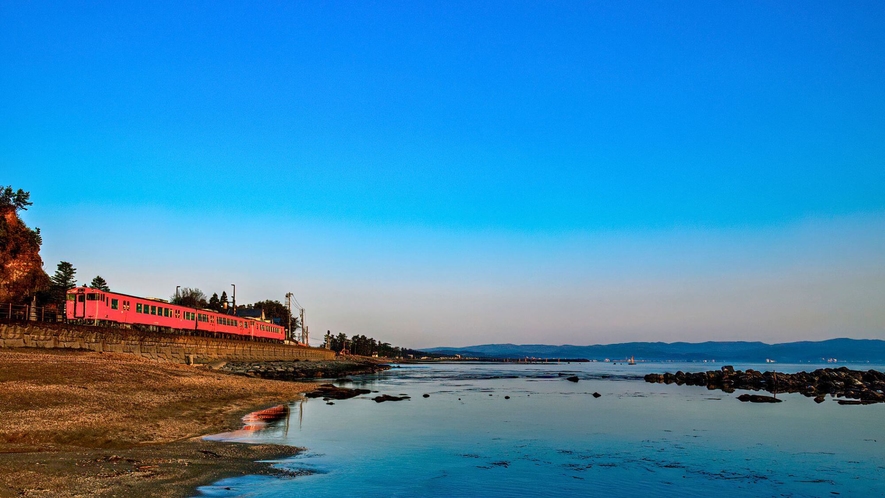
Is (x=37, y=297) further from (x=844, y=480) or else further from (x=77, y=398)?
(x=844, y=480)

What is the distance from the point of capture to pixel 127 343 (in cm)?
5081

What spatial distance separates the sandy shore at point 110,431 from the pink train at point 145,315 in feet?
76.9

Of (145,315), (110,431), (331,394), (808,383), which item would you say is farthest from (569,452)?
(145,315)

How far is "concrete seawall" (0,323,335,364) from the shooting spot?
40.3 metres

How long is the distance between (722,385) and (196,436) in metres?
61.7

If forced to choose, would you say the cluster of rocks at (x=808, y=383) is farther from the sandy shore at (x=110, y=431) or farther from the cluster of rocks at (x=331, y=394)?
the sandy shore at (x=110, y=431)

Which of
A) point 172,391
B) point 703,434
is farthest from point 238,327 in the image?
point 703,434

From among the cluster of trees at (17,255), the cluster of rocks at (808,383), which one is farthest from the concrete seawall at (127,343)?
the cluster of rocks at (808,383)

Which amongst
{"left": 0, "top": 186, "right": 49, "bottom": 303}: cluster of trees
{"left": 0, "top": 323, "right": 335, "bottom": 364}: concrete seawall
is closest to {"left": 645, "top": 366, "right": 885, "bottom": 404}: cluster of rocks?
{"left": 0, "top": 323, "right": 335, "bottom": 364}: concrete seawall

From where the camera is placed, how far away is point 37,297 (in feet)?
205

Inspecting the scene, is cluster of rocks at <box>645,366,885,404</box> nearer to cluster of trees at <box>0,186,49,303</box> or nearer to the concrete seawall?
the concrete seawall

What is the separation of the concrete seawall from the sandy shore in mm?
6884

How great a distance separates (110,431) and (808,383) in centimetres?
6733

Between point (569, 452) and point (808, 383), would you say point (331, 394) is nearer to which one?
point (569, 452)
